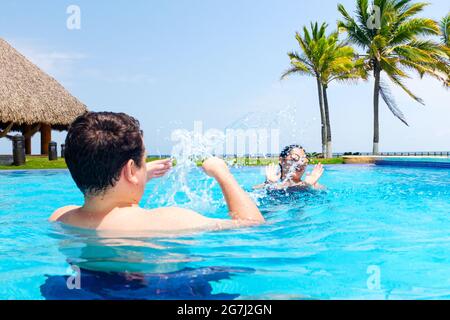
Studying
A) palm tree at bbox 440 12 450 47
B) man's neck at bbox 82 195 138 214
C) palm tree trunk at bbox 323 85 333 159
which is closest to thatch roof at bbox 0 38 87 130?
palm tree trunk at bbox 323 85 333 159

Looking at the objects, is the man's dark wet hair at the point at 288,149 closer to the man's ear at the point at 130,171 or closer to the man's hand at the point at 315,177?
the man's hand at the point at 315,177

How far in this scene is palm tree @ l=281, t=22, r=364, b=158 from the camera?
2689cm

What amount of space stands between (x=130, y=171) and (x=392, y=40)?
29.1 m

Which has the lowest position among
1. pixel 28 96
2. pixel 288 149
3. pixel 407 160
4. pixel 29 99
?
pixel 407 160

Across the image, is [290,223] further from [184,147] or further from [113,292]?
[113,292]

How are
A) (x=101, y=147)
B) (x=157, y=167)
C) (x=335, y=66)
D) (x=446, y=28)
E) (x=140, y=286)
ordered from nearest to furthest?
(x=140, y=286)
(x=101, y=147)
(x=157, y=167)
(x=335, y=66)
(x=446, y=28)

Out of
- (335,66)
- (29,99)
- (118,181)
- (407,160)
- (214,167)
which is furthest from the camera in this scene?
(335,66)

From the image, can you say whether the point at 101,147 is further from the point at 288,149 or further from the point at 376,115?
the point at 376,115

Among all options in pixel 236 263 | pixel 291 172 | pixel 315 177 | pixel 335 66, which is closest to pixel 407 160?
pixel 335 66

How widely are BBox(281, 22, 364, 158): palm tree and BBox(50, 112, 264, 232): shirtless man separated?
2519 cm

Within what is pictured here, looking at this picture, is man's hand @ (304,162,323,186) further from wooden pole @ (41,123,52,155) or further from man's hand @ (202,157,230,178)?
wooden pole @ (41,123,52,155)

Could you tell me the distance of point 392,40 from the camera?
28.6m

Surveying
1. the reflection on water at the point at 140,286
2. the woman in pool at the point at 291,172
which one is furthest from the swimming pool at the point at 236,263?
the woman in pool at the point at 291,172

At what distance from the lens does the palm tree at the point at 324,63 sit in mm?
26891
